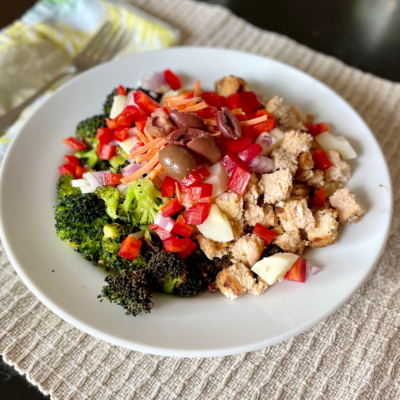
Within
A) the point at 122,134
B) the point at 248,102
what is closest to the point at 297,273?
the point at 248,102

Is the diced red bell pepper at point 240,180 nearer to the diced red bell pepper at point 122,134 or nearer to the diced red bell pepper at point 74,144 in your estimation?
the diced red bell pepper at point 122,134

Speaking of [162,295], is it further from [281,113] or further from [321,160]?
[281,113]

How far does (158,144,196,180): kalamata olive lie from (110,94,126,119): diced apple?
0.76m

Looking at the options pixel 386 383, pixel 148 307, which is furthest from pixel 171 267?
pixel 386 383

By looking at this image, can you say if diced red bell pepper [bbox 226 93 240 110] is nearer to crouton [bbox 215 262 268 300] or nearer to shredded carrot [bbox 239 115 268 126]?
shredded carrot [bbox 239 115 268 126]

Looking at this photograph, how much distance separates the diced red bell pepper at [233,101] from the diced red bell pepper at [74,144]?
116 cm

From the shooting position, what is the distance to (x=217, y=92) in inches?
119

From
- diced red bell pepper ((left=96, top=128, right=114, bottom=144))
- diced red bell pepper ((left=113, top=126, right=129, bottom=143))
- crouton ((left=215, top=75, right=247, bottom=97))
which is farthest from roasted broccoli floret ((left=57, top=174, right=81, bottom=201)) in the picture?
crouton ((left=215, top=75, right=247, bottom=97))

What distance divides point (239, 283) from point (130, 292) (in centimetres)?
64

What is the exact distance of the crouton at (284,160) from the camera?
8.01 ft

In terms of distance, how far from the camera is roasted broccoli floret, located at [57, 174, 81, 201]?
2.57 meters

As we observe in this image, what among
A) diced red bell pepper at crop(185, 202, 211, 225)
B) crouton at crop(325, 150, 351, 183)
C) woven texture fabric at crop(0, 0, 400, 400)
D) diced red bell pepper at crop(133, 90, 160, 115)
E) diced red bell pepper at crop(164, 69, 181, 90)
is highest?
crouton at crop(325, 150, 351, 183)

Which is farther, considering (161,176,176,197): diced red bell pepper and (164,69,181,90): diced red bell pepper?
(164,69,181,90): diced red bell pepper

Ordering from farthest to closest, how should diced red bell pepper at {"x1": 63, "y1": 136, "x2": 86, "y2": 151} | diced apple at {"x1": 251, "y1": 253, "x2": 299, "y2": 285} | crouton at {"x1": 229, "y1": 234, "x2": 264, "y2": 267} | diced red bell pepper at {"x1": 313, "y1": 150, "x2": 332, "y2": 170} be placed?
diced red bell pepper at {"x1": 63, "y1": 136, "x2": 86, "y2": 151}, diced red bell pepper at {"x1": 313, "y1": 150, "x2": 332, "y2": 170}, crouton at {"x1": 229, "y1": 234, "x2": 264, "y2": 267}, diced apple at {"x1": 251, "y1": 253, "x2": 299, "y2": 285}
